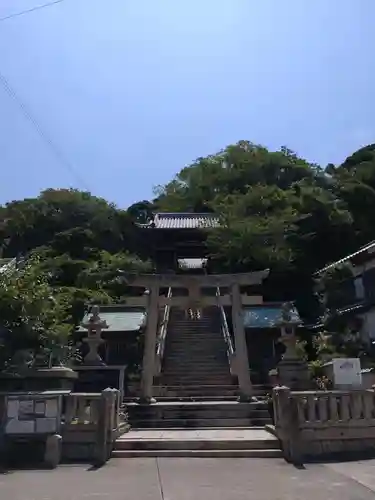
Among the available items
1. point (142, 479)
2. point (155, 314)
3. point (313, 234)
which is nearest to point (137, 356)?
point (155, 314)

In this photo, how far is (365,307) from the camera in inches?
1002

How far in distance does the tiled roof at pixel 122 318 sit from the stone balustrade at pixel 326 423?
1476cm

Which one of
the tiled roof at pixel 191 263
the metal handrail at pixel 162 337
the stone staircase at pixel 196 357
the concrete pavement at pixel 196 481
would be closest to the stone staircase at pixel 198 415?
the stone staircase at pixel 196 357

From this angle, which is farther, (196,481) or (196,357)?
(196,357)

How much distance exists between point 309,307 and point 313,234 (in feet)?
14.8

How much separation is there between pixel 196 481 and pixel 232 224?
23118mm

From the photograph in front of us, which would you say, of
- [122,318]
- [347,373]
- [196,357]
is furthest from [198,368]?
[347,373]

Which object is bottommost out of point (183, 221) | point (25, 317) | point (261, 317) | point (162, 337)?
point (25, 317)

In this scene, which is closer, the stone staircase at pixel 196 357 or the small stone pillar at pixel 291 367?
the small stone pillar at pixel 291 367

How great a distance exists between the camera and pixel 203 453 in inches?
410

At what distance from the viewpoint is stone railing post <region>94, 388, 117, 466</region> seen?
31.9ft

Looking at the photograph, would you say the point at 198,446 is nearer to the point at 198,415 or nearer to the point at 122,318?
the point at 198,415

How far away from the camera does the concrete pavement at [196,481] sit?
22.2ft

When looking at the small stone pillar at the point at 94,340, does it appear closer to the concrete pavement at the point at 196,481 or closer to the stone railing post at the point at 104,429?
the stone railing post at the point at 104,429
